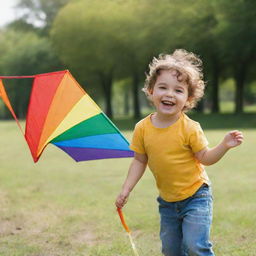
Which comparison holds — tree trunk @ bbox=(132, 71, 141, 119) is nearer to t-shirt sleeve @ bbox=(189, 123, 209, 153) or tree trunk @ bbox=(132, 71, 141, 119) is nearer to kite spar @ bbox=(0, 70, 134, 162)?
kite spar @ bbox=(0, 70, 134, 162)

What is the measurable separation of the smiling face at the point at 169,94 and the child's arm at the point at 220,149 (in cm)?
33

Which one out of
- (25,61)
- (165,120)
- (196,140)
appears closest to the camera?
(196,140)

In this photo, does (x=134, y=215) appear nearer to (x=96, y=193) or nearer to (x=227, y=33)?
(x=96, y=193)

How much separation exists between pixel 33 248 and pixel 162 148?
6.91ft

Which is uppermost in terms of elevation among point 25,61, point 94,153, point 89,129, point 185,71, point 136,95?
point 25,61

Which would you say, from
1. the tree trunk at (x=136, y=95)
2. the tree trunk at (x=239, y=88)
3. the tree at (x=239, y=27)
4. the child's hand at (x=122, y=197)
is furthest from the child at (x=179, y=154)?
the tree trunk at (x=136, y=95)

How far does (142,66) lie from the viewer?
118 ft

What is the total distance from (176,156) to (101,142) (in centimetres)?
147

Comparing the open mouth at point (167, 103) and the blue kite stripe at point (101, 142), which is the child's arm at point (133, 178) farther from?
the blue kite stripe at point (101, 142)

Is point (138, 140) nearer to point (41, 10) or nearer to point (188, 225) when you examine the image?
point (188, 225)

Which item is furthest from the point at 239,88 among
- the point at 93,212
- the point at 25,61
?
the point at 93,212

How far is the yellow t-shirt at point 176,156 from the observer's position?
327 cm

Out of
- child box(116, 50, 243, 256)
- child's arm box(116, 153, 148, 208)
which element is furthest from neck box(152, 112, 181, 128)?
child's arm box(116, 153, 148, 208)

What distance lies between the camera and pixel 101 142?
4652mm
